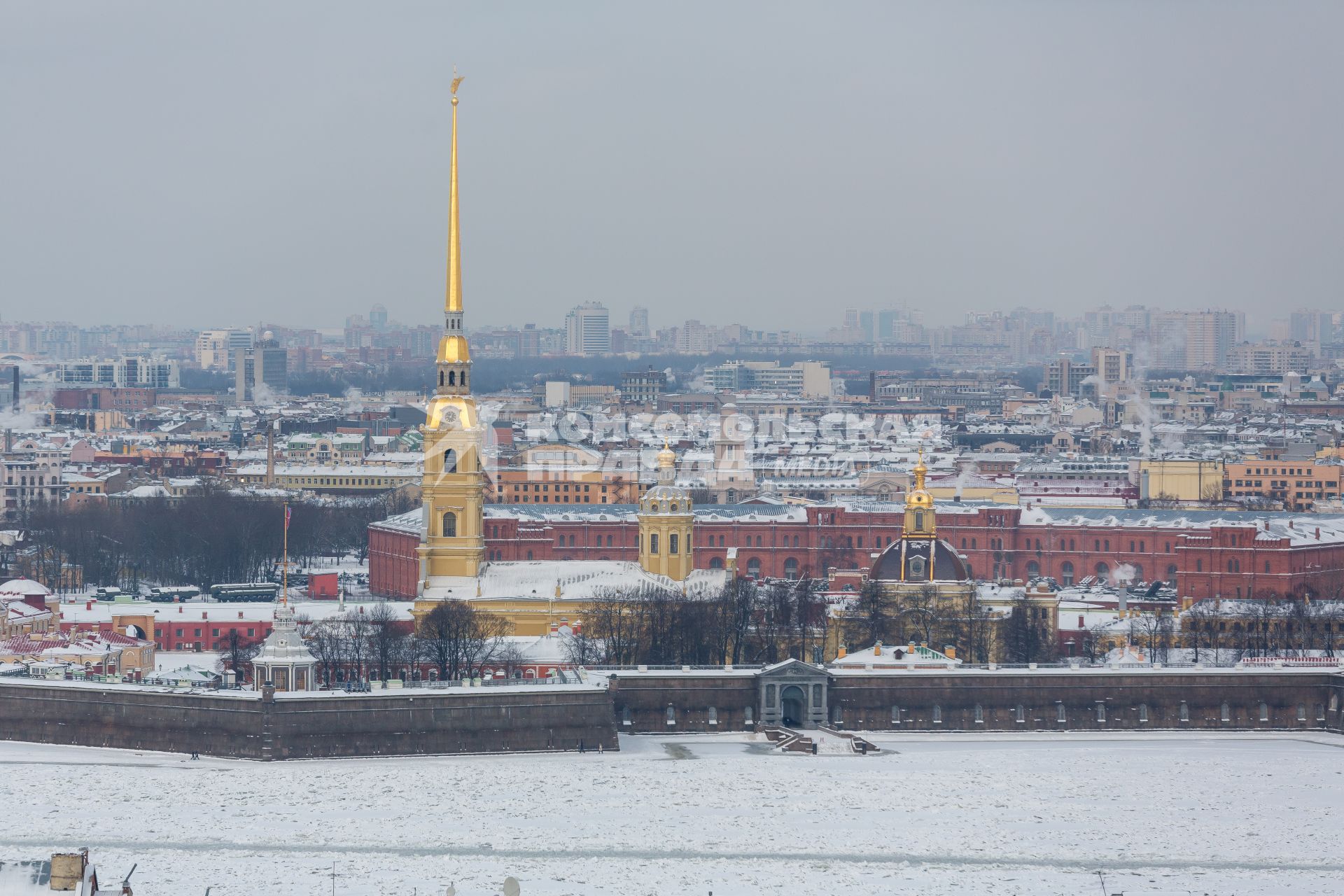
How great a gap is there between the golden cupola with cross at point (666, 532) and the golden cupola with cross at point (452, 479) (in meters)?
3.05

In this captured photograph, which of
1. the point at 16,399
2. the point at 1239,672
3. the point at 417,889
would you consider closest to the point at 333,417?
the point at 16,399

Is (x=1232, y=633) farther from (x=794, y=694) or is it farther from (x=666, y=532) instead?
(x=794, y=694)

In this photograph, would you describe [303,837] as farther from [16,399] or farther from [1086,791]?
[16,399]

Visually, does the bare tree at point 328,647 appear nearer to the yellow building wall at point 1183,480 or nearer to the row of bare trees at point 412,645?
the row of bare trees at point 412,645

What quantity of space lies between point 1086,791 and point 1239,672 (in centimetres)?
726

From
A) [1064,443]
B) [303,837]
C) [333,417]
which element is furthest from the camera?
[333,417]

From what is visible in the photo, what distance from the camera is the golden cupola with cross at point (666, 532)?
5806 centimetres

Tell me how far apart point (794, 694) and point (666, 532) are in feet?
31.6

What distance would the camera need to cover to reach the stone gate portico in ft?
160

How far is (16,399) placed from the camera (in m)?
155

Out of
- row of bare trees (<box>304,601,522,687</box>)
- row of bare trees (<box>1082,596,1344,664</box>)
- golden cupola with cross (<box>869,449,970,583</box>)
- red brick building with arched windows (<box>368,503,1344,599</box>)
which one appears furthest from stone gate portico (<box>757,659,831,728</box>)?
red brick building with arched windows (<box>368,503,1344,599</box>)

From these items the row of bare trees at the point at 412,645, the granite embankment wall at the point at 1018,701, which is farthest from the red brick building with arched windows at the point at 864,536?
the granite embankment wall at the point at 1018,701

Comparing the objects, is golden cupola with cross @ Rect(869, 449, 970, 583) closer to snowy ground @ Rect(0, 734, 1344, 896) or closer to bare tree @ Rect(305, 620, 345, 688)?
bare tree @ Rect(305, 620, 345, 688)

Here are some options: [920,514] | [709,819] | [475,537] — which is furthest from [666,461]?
[709,819]
